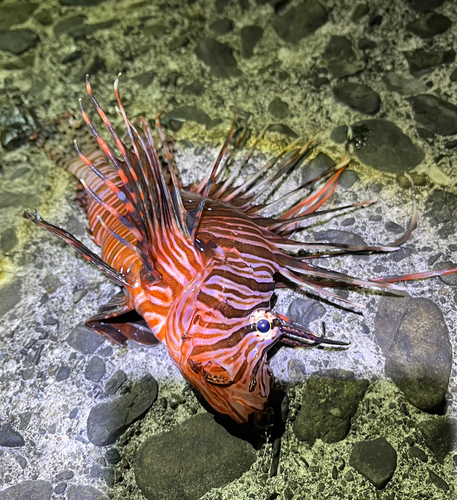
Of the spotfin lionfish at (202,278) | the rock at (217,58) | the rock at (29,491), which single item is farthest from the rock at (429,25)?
the rock at (29,491)

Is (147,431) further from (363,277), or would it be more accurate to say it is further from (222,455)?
(363,277)

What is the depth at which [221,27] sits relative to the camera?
3.45 metres

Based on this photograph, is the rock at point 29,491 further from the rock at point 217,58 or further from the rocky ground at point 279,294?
the rock at point 217,58

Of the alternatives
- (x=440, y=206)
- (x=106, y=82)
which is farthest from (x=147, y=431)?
(x=106, y=82)

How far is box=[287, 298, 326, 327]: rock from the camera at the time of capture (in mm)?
2420

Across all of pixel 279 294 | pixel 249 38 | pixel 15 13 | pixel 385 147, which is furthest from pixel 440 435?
pixel 15 13

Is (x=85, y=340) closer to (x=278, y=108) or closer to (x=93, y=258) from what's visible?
(x=93, y=258)

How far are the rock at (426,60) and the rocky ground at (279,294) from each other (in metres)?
0.01

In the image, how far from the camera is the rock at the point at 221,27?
3.43 meters

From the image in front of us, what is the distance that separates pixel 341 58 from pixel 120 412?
263 cm

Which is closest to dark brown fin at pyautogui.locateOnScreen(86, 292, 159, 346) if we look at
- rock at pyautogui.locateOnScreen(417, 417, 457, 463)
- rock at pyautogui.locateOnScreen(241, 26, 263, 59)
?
rock at pyautogui.locateOnScreen(417, 417, 457, 463)

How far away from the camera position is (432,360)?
223 cm

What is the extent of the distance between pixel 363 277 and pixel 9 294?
1988 millimetres

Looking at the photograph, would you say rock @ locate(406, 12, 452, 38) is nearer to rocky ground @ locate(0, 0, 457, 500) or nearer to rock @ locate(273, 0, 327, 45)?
rocky ground @ locate(0, 0, 457, 500)
